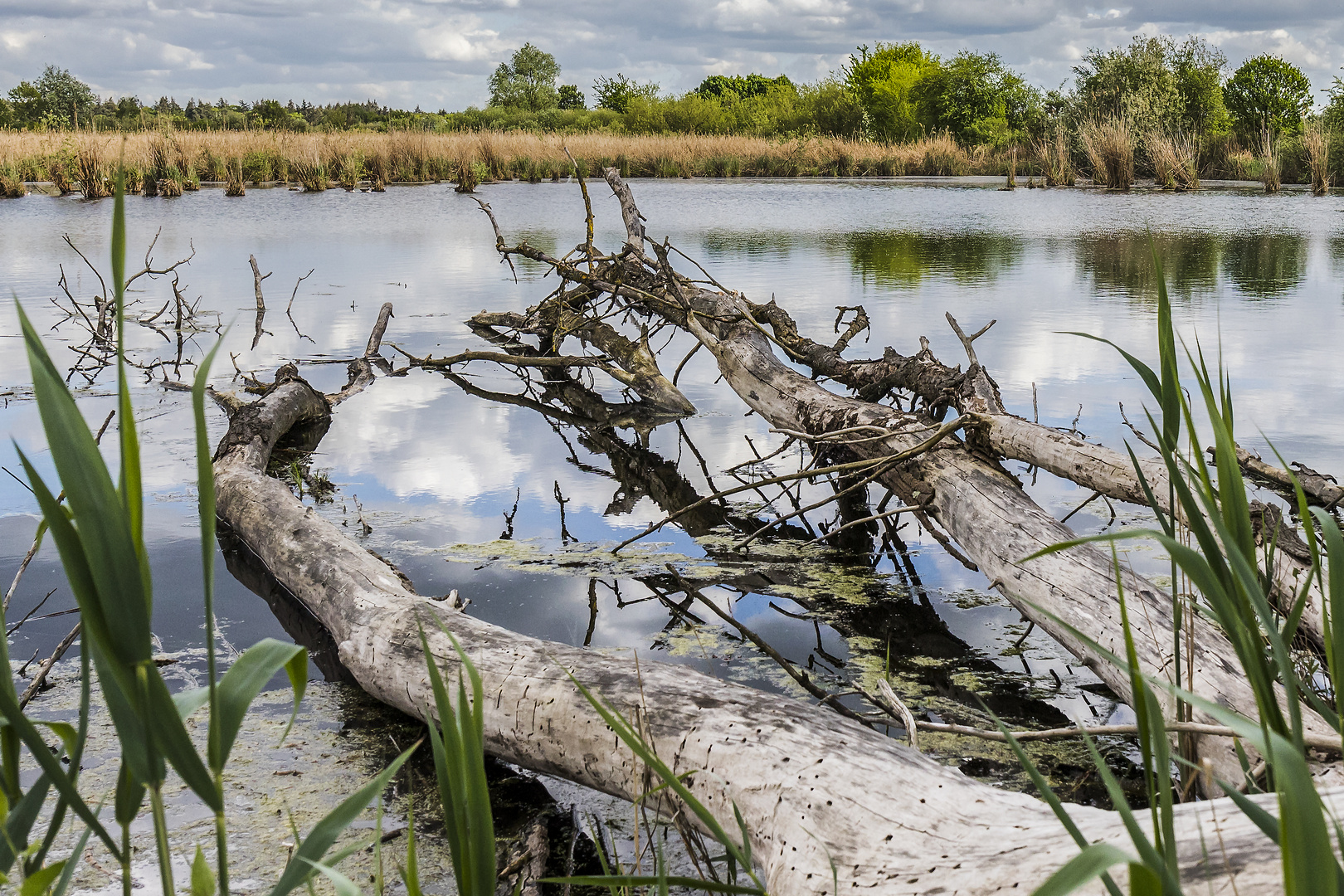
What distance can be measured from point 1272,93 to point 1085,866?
113 ft

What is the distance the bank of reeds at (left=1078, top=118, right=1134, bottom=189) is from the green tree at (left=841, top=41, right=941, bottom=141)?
14.0 meters

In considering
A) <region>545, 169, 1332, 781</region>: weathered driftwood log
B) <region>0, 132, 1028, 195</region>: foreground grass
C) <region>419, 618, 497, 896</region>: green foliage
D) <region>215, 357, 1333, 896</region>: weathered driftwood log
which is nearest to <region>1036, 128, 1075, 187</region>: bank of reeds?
<region>0, 132, 1028, 195</region>: foreground grass

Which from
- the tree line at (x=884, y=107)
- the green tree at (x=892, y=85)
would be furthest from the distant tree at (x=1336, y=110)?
the green tree at (x=892, y=85)

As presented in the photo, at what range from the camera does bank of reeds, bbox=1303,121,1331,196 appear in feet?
63.7

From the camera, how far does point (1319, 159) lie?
762 inches

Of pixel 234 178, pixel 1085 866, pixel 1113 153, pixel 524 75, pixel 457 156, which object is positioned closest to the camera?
pixel 1085 866

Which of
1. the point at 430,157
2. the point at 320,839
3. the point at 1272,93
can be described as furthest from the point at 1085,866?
the point at 1272,93

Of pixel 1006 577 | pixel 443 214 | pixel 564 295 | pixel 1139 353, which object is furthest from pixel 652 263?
pixel 443 214

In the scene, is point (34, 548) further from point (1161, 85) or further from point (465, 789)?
point (1161, 85)

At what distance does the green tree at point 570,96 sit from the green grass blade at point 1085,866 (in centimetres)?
6307

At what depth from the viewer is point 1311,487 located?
315 cm

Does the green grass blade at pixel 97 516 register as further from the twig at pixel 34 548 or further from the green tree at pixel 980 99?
the green tree at pixel 980 99

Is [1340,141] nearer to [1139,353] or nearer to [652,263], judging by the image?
[1139,353]

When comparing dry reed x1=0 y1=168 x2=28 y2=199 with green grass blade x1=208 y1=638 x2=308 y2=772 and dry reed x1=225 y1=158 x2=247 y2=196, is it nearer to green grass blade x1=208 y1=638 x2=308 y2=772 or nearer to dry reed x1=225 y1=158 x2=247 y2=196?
dry reed x1=225 y1=158 x2=247 y2=196
